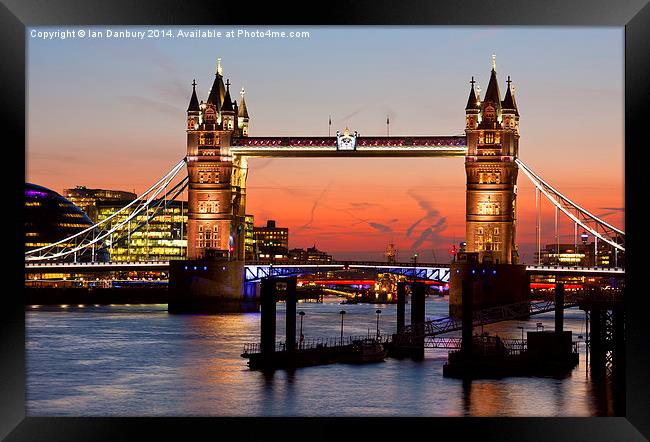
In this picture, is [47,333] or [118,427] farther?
[47,333]

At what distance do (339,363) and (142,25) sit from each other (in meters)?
24.5

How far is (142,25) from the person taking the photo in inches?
875

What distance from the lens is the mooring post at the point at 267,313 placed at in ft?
132

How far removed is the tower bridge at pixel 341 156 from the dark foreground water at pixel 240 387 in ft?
65.3

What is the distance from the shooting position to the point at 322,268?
8525 centimetres

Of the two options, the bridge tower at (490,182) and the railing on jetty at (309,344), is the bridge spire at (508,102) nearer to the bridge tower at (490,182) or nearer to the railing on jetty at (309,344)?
the bridge tower at (490,182)

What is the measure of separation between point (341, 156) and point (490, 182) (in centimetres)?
928

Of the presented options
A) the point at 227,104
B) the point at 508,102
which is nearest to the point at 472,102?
the point at 508,102
